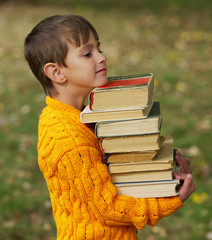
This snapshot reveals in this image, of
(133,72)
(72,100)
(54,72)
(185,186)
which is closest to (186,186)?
(185,186)

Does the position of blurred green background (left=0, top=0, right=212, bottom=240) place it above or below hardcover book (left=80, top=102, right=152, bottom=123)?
below

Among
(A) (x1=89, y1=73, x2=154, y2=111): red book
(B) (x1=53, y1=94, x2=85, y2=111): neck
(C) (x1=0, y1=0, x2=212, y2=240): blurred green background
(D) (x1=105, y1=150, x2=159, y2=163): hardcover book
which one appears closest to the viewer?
(A) (x1=89, y1=73, x2=154, y2=111): red book

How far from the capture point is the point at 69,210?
193 centimetres

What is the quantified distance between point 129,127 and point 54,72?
437 mm

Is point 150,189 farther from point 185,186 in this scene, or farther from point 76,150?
point 76,150

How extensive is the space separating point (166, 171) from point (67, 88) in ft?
1.91

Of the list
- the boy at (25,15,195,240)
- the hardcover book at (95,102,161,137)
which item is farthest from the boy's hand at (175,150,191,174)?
the hardcover book at (95,102,161,137)

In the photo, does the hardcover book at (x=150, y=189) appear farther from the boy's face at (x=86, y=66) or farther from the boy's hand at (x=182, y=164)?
the boy's face at (x=86, y=66)

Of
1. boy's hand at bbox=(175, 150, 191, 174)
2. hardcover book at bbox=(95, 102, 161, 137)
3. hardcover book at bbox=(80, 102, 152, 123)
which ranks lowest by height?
boy's hand at bbox=(175, 150, 191, 174)

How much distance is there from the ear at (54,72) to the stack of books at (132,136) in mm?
203

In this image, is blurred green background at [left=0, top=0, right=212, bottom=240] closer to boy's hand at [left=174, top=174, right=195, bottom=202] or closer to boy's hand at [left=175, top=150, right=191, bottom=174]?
boy's hand at [left=175, top=150, right=191, bottom=174]

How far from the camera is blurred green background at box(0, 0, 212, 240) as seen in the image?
3.93m

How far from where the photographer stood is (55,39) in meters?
1.90

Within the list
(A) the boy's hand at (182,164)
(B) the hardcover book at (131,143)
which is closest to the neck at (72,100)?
(B) the hardcover book at (131,143)
